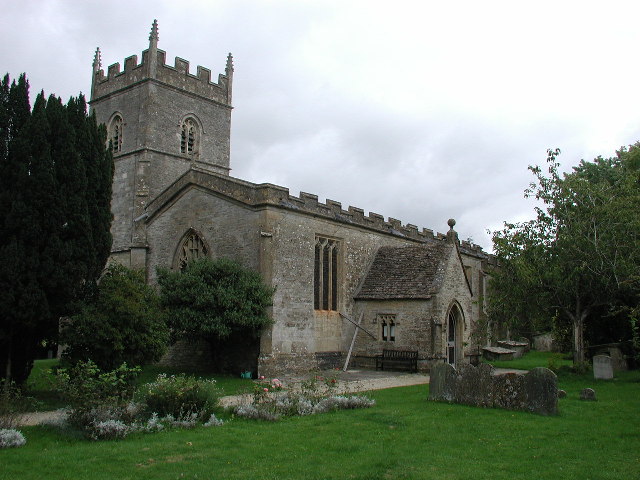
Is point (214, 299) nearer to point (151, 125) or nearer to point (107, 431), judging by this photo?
point (107, 431)

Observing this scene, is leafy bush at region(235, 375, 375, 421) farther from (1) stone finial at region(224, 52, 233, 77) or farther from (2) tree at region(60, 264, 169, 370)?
(1) stone finial at region(224, 52, 233, 77)

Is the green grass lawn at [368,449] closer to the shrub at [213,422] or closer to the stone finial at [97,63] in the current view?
the shrub at [213,422]

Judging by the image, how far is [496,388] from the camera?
13.8 meters

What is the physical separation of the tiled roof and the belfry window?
140cm

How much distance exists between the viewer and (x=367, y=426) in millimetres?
11562

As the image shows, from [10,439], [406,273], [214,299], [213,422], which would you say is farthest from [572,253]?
[10,439]

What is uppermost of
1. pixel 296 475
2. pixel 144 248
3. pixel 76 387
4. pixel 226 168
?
pixel 226 168

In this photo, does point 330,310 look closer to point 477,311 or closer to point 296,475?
point 477,311

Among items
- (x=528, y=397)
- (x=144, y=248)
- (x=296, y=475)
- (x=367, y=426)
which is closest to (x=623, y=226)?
(x=528, y=397)

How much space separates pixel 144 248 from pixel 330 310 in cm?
895

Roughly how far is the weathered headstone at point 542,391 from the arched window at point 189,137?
86.3 feet

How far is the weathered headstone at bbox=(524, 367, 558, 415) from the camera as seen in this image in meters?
12.8

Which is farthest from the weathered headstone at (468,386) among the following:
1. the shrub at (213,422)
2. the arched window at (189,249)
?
the arched window at (189,249)

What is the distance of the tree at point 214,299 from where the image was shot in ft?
64.5
